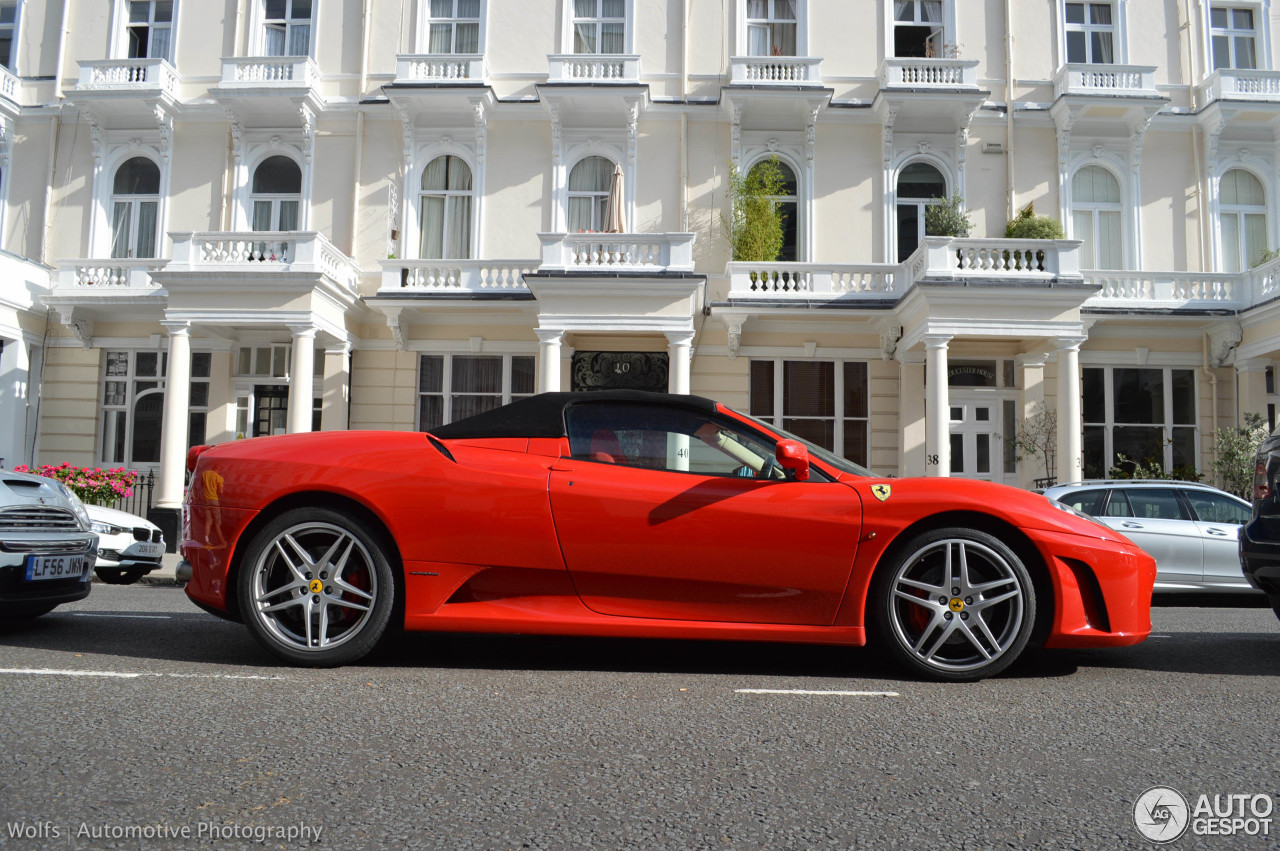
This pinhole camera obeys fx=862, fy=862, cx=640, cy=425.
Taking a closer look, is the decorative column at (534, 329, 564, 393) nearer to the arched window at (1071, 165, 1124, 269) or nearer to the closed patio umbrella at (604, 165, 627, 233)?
the closed patio umbrella at (604, 165, 627, 233)

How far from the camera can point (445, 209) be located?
62.0 ft

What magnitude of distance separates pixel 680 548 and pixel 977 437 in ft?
50.1

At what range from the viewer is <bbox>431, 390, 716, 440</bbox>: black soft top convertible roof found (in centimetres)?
455

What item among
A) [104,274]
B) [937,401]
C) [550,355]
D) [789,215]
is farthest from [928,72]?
[104,274]

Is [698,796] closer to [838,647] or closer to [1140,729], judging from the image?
[1140,729]

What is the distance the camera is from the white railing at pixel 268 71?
59.5 feet

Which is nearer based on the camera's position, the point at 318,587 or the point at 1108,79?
the point at 318,587

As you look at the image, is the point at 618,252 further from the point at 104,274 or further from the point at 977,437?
the point at 104,274

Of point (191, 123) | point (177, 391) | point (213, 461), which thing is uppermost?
point (191, 123)

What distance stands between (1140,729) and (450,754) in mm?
2662

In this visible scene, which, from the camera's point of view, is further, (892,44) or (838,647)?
(892,44)

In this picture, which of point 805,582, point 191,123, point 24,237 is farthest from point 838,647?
point 24,237

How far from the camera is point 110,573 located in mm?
9352

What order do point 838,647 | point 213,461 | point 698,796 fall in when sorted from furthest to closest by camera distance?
point 838,647 → point 213,461 → point 698,796
